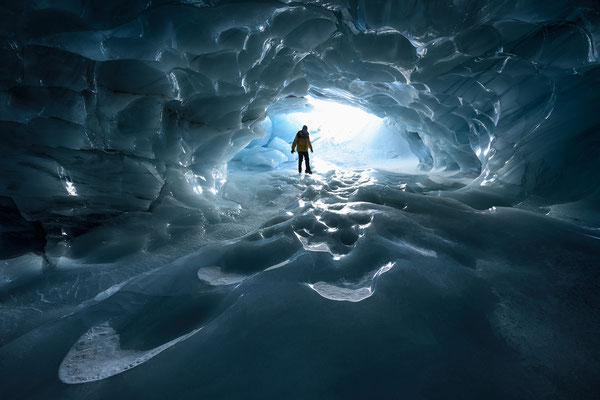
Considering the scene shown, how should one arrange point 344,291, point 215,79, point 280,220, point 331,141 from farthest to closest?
point 331,141 < point 215,79 < point 280,220 < point 344,291

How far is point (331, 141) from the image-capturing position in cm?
1470

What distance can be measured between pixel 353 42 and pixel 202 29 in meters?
2.38

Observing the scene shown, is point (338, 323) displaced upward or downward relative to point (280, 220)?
downward

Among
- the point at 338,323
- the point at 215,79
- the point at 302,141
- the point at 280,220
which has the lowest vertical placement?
the point at 338,323

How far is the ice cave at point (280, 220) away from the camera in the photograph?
1075mm

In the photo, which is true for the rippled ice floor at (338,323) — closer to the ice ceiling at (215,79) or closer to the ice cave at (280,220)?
the ice cave at (280,220)

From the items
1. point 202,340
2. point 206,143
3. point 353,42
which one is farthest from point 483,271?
point 206,143

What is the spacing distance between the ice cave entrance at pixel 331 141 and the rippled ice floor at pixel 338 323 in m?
6.48

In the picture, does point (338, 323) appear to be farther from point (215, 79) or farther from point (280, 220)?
point (215, 79)

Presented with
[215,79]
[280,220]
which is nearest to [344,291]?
[280,220]

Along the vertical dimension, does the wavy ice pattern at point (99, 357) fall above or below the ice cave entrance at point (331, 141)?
below

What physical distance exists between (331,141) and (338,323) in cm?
1419

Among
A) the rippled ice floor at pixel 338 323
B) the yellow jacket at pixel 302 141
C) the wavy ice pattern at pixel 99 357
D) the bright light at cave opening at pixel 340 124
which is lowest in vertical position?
the wavy ice pattern at pixel 99 357

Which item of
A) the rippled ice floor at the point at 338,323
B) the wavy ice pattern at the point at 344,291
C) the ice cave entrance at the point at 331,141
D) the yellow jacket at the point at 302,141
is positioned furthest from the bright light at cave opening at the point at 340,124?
the wavy ice pattern at the point at 344,291
